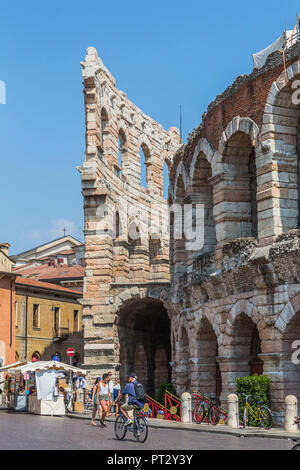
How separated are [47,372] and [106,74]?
52.5 feet

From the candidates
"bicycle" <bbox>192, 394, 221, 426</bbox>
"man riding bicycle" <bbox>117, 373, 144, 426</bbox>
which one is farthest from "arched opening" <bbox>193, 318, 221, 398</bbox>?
"man riding bicycle" <bbox>117, 373, 144, 426</bbox>

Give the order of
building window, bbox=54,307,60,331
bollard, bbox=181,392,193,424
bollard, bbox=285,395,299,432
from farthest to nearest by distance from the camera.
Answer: building window, bbox=54,307,60,331, bollard, bbox=181,392,193,424, bollard, bbox=285,395,299,432

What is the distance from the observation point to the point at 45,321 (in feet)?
164

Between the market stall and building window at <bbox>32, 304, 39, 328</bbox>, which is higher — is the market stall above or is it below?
below

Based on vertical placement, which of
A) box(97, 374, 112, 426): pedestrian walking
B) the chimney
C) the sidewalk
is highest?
the chimney

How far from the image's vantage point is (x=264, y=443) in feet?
50.4

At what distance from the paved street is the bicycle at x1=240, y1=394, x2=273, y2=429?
1.73m

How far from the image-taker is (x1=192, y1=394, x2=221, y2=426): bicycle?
20.6 meters

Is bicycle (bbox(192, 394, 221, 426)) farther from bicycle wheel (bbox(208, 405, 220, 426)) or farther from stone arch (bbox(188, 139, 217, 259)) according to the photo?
stone arch (bbox(188, 139, 217, 259))

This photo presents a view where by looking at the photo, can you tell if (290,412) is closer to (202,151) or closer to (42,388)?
(202,151)

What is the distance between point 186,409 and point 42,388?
6931mm

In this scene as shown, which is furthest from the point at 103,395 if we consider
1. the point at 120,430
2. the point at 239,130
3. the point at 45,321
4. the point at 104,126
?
the point at 45,321

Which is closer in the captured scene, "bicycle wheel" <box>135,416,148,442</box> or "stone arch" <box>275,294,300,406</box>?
"bicycle wheel" <box>135,416,148,442</box>
